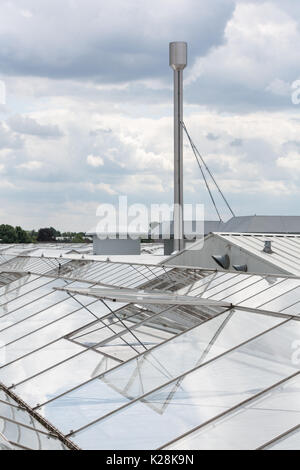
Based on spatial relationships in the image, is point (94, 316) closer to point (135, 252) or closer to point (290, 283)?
point (290, 283)

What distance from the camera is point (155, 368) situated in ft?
38.1

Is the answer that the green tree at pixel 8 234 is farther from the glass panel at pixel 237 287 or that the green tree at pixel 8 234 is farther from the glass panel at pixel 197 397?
the glass panel at pixel 197 397

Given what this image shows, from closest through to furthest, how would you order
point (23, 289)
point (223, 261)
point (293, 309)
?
point (293, 309) → point (23, 289) → point (223, 261)

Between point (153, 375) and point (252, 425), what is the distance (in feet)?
9.56

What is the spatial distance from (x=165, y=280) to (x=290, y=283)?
974cm

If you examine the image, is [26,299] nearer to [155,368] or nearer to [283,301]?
[283,301]

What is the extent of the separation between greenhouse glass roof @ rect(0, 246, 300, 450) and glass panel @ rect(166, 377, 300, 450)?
0.01 meters

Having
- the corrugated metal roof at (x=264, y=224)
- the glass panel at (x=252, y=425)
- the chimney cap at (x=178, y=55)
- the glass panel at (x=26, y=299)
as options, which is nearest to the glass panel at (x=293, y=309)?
the glass panel at (x=252, y=425)

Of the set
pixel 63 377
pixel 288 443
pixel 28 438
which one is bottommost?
pixel 28 438

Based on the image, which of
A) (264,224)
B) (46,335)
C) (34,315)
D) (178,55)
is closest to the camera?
(46,335)

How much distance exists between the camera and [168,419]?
9281mm

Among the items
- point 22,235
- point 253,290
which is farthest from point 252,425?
point 22,235

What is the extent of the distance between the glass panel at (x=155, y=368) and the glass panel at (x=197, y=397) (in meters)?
0.34
